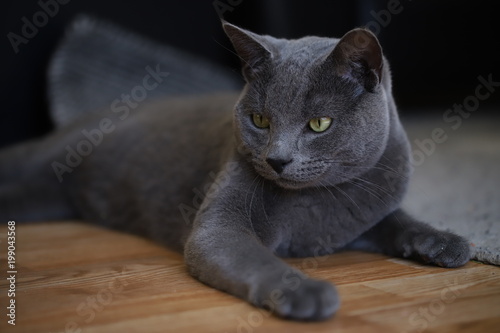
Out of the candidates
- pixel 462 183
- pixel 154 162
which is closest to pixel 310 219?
pixel 154 162

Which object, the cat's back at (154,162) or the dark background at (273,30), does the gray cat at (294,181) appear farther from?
the dark background at (273,30)

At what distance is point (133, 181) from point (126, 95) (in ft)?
3.15

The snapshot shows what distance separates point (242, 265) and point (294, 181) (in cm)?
22

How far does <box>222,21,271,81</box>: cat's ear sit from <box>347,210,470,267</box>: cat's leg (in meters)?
0.50

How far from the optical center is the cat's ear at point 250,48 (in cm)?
127

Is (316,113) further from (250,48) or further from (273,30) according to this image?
(273,30)

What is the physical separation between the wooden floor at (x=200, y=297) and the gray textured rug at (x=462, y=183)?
24 centimetres

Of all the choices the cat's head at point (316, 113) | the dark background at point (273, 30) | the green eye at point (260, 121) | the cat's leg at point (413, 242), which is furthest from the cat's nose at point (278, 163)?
the dark background at point (273, 30)

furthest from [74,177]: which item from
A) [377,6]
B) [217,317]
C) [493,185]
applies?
[377,6]

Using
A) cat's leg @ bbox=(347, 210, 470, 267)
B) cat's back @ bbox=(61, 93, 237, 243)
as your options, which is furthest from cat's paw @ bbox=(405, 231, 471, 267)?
cat's back @ bbox=(61, 93, 237, 243)

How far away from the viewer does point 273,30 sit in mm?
2842

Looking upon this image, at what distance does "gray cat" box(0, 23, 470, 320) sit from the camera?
3.75ft

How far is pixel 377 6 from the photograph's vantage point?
9.20 feet

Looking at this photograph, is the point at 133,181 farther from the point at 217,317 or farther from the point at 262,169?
the point at 217,317
